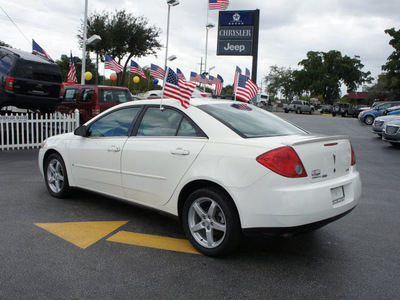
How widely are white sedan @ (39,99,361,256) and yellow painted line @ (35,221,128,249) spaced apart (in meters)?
0.37

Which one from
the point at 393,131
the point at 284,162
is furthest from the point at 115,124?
the point at 393,131

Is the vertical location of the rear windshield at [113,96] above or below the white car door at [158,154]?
above

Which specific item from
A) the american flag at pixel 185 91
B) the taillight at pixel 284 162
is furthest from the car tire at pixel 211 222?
the american flag at pixel 185 91

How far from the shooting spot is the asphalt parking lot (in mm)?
2842

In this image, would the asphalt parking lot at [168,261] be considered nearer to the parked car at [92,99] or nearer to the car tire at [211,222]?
the car tire at [211,222]

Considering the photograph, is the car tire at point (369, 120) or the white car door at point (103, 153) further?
the car tire at point (369, 120)

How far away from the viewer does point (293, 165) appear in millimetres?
3066

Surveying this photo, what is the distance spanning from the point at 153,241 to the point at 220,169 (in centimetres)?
117

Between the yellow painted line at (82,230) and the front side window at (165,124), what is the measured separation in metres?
1.14

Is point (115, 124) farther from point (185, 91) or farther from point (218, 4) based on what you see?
point (218, 4)

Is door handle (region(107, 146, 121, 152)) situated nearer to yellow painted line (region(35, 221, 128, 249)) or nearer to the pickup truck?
yellow painted line (region(35, 221, 128, 249))

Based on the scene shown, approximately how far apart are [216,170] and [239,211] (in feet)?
1.37

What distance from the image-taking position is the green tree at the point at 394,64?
49812mm

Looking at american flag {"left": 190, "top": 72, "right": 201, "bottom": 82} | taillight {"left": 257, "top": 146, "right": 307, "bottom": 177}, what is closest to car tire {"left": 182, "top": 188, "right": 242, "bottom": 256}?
taillight {"left": 257, "top": 146, "right": 307, "bottom": 177}
